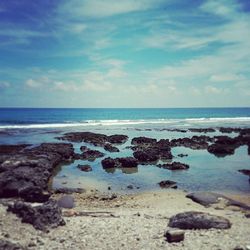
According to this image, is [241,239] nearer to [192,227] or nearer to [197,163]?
[192,227]

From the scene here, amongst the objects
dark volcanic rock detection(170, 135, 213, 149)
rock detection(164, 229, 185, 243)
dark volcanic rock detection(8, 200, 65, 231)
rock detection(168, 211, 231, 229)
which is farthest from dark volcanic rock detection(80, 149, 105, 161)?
rock detection(164, 229, 185, 243)

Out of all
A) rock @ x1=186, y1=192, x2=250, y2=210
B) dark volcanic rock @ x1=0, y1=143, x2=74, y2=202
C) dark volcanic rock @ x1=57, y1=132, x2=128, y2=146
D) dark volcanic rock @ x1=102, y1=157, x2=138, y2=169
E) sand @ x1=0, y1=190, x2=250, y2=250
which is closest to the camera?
sand @ x1=0, y1=190, x2=250, y2=250

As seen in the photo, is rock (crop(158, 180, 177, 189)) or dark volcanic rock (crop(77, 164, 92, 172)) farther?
dark volcanic rock (crop(77, 164, 92, 172))

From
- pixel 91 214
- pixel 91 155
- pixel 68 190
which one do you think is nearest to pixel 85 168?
pixel 91 155

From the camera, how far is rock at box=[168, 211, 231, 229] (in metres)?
11.0

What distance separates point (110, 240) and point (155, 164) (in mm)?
15946

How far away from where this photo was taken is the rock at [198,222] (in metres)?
11.0

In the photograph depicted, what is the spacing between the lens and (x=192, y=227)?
10.9 m

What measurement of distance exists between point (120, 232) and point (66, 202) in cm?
535

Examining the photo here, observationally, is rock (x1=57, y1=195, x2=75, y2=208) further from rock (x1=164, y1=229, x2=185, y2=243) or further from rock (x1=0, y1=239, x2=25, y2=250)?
rock (x1=164, y1=229, x2=185, y2=243)

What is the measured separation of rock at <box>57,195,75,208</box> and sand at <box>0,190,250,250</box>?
0.76 m

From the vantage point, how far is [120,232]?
10.5 meters

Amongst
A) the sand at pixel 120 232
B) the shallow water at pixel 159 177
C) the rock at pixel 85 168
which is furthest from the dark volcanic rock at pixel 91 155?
the sand at pixel 120 232

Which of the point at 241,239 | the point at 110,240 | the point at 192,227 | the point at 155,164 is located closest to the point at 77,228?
the point at 110,240
